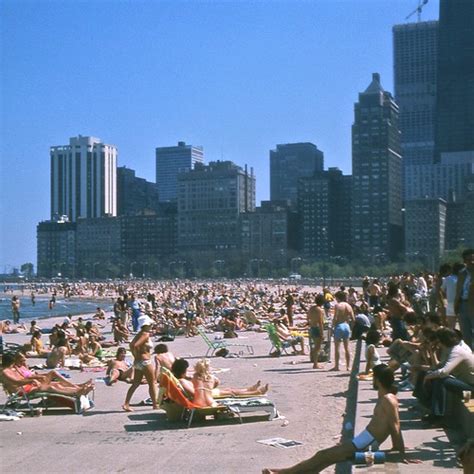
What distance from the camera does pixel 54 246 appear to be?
192m

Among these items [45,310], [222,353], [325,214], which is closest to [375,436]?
[222,353]

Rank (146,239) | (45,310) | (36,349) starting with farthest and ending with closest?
(146,239)
(45,310)
(36,349)

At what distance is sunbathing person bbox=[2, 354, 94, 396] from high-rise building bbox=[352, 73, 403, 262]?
13775cm

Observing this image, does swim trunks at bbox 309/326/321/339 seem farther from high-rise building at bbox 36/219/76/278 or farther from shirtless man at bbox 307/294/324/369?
high-rise building at bbox 36/219/76/278

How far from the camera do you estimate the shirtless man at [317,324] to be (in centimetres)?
1477

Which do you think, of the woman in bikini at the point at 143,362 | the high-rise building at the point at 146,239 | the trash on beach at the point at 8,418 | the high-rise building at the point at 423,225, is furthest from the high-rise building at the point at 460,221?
the trash on beach at the point at 8,418

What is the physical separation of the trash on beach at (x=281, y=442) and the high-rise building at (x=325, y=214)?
14961cm

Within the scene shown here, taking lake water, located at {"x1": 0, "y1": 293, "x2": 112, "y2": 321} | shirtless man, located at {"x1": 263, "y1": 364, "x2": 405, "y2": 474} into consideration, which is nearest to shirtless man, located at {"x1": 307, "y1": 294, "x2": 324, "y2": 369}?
shirtless man, located at {"x1": 263, "y1": 364, "x2": 405, "y2": 474}

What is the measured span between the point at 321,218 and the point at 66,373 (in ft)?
484

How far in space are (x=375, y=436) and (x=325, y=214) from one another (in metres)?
156

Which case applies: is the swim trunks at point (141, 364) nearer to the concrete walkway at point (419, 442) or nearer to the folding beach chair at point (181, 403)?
the folding beach chair at point (181, 403)

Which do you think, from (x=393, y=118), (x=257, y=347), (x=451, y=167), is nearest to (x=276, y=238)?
(x=393, y=118)

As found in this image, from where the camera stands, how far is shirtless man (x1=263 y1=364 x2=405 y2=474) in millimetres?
6316

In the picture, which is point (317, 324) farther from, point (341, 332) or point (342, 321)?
point (341, 332)
